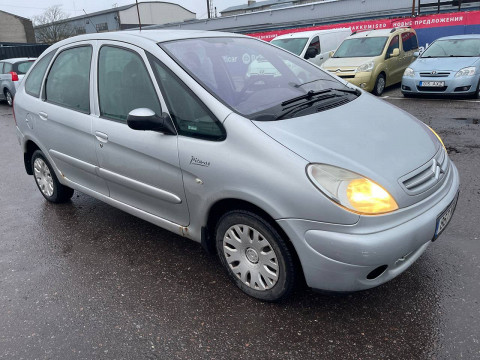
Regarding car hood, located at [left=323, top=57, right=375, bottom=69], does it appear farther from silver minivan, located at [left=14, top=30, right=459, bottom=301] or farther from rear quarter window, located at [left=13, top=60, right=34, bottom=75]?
rear quarter window, located at [left=13, top=60, right=34, bottom=75]

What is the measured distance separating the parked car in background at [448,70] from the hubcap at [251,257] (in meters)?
8.09

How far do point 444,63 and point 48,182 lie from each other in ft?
28.4

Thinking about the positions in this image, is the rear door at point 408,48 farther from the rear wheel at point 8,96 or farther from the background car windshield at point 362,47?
the rear wheel at point 8,96

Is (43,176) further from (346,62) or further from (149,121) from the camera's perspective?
(346,62)

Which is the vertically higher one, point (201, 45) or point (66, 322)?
point (201, 45)

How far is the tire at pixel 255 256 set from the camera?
245 cm

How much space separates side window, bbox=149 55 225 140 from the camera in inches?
104

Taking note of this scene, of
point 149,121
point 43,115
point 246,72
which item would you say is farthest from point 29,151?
point 246,72

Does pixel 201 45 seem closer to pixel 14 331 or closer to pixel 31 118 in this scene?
pixel 31 118

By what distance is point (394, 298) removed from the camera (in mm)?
2686

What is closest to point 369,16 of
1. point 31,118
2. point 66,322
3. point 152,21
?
point 31,118

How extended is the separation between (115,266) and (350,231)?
1943mm

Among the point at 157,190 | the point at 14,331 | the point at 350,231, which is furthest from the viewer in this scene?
the point at 157,190

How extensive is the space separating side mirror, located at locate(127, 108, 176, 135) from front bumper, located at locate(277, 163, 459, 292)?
1.03 m
